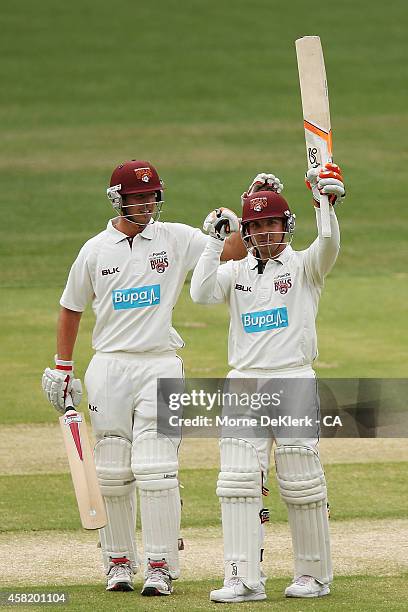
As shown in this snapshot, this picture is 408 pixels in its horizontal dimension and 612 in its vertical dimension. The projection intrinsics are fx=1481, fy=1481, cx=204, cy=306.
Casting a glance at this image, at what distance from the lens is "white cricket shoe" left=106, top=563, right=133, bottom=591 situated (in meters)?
6.59

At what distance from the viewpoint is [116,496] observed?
6707 millimetres

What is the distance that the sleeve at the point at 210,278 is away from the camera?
6.46m

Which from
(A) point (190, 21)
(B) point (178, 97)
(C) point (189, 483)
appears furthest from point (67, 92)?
(C) point (189, 483)

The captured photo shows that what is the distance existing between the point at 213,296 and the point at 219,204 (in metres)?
12.8

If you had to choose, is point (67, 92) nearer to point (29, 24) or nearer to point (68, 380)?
point (29, 24)

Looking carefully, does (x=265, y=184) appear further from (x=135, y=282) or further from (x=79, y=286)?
(x=79, y=286)

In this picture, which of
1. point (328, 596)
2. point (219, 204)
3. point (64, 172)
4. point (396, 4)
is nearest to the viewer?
point (328, 596)

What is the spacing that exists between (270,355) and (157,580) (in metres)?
1.10

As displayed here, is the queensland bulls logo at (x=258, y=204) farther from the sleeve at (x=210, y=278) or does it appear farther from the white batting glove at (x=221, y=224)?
the sleeve at (x=210, y=278)

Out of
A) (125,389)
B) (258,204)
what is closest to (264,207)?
(258,204)

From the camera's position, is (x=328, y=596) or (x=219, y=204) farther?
(x=219, y=204)

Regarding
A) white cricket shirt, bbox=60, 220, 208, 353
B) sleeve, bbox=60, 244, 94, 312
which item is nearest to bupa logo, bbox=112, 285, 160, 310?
white cricket shirt, bbox=60, 220, 208, 353

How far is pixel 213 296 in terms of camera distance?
6520mm

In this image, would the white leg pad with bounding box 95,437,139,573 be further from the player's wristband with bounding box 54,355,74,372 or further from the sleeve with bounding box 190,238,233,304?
the sleeve with bounding box 190,238,233,304
